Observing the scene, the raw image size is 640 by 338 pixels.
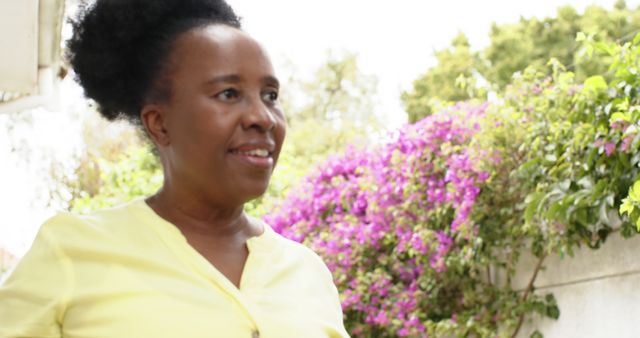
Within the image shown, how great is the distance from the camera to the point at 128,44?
1.98 m

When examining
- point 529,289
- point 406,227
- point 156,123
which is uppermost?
point 156,123

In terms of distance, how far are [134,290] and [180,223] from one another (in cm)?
24

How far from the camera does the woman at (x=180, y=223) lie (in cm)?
168

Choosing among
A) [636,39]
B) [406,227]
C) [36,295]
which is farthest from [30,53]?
[36,295]

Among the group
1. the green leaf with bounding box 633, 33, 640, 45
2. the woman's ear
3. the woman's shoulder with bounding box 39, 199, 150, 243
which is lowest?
the woman's shoulder with bounding box 39, 199, 150, 243

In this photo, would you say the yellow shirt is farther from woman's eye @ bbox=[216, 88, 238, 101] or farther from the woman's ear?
woman's eye @ bbox=[216, 88, 238, 101]

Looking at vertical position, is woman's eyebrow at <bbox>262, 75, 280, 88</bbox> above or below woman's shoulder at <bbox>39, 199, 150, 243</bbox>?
above

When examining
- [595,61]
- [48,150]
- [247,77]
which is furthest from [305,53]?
[247,77]

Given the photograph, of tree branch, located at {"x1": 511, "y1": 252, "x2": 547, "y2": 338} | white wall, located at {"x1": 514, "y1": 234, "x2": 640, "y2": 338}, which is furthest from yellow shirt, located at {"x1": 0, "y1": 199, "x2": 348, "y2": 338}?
tree branch, located at {"x1": 511, "y1": 252, "x2": 547, "y2": 338}

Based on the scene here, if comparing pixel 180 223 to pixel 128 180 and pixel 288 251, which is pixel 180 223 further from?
pixel 128 180

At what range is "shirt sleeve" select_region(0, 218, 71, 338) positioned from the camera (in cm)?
164

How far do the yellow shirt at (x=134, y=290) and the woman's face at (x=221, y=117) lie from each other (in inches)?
5.1

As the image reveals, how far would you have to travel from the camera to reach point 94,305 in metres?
1.68

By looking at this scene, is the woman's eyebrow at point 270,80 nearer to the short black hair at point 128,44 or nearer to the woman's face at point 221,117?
the woman's face at point 221,117
